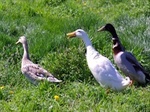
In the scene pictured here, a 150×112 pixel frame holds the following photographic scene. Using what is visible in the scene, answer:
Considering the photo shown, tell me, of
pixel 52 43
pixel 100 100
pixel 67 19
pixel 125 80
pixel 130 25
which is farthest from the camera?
pixel 67 19

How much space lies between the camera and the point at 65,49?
815cm

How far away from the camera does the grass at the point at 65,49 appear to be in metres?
6.55

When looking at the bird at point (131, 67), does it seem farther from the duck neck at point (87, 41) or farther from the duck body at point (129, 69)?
the duck neck at point (87, 41)

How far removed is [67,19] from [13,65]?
210 cm

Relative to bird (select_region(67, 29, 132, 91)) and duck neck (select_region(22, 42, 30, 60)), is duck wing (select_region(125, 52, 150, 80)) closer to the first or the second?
bird (select_region(67, 29, 132, 91))

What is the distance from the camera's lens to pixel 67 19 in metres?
9.71

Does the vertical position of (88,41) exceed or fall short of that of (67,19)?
it exceeds it

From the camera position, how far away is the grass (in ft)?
21.5

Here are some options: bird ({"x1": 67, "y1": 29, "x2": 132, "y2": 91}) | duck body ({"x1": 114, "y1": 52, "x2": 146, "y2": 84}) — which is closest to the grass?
bird ({"x1": 67, "y1": 29, "x2": 132, "y2": 91})

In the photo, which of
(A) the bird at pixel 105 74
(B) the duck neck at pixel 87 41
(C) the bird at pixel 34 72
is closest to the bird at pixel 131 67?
(A) the bird at pixel 105 74

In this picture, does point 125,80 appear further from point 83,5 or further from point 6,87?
point 83,5

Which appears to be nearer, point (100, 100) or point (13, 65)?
point (100, 100)

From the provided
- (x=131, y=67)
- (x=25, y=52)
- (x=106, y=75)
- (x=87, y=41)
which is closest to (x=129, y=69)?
(x=131, y=67)

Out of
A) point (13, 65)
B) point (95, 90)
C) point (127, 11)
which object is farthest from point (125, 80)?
point (127, 11)
